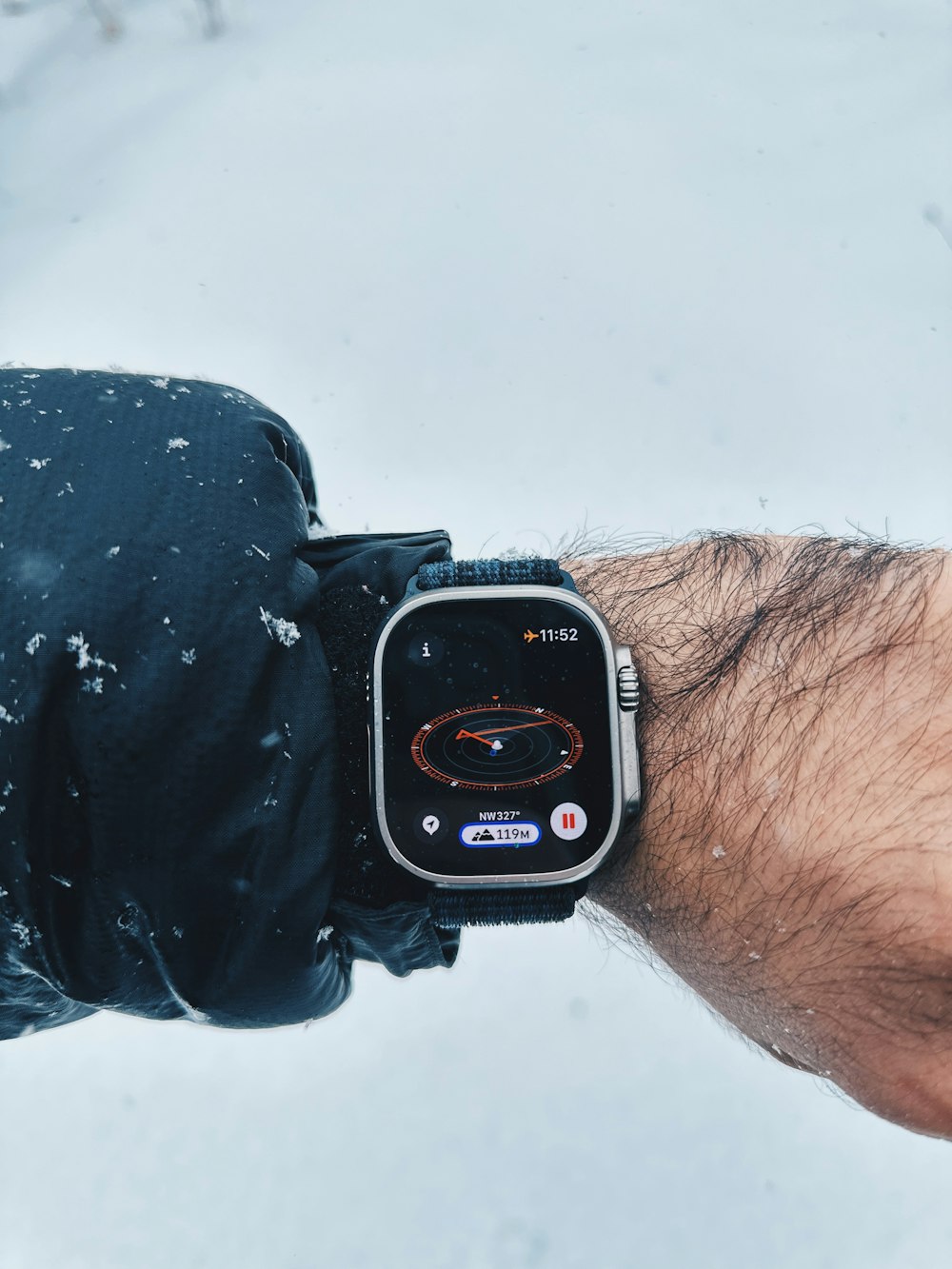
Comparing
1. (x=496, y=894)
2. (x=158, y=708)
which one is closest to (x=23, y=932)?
(x=158, y=708)

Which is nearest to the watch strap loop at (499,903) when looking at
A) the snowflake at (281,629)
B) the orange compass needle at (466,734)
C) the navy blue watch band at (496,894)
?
the navy blue watch band at (496,894)

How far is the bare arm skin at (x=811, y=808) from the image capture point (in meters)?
0.66

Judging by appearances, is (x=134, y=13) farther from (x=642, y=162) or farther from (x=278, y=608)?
(x=278, y=608)

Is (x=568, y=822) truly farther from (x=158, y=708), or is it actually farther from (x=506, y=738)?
(x=158, y=708)

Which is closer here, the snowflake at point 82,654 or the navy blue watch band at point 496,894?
the snowflake at point 82,654

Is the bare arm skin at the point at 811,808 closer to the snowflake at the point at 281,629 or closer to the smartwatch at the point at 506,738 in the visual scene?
the smartwatch at the point at 506,738

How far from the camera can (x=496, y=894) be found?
71 centimetres

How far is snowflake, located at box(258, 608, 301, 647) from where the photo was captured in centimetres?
66

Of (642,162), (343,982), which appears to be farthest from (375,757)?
(642,162)

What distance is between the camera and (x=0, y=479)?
636mm

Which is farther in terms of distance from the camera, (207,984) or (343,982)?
(343,982)

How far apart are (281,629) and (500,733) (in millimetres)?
175

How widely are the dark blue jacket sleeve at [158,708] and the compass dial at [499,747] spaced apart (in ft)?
0.25

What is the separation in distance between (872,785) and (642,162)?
3.87 ft
